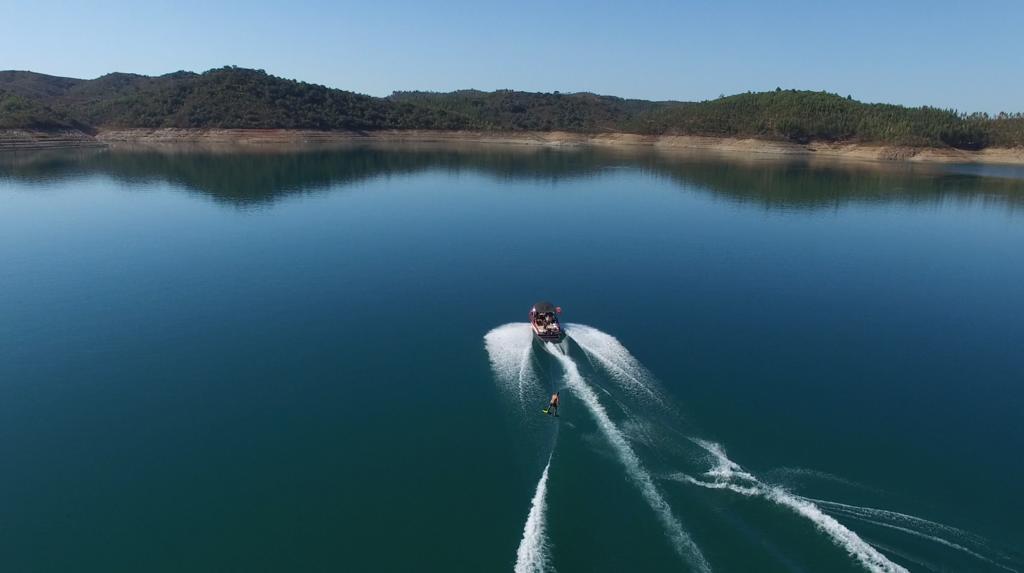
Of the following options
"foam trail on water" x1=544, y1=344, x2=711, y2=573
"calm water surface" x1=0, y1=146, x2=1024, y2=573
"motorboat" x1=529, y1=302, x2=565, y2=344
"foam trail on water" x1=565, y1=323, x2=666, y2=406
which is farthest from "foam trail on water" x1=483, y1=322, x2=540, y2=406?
"foam trail on water" x1=565, y1=323, x2=666, y2=406

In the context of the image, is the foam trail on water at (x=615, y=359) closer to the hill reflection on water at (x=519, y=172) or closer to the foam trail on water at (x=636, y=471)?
the foam trail on water at (x=636, y=471)

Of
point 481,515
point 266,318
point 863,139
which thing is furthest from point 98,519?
point 863,139

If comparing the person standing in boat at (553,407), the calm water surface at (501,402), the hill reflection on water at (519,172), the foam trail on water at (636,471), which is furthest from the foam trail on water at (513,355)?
the hill reflection on water at (519,172)

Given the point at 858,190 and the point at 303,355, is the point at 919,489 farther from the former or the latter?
the point at 858,190

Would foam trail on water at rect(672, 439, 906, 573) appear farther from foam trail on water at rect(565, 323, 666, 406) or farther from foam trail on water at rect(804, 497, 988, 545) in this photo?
foam trail on water at rect(565, 323, 666, 406)

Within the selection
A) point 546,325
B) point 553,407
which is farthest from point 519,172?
point 553,407

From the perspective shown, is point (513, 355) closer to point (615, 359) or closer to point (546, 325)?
point (546, 325)
